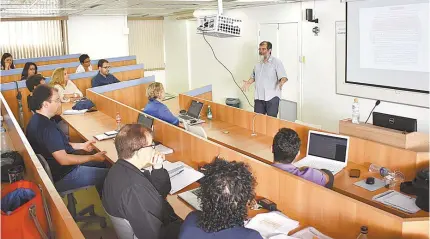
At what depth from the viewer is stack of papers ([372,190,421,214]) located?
2793 mm

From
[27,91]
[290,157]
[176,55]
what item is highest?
[176,55]

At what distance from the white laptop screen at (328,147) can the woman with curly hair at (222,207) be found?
1948mm

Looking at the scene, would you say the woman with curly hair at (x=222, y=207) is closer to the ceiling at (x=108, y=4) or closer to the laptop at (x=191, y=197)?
the laptop at (x=191, y=197)

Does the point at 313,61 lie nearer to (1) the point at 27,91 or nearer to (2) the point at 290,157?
(2) the point at 290,157

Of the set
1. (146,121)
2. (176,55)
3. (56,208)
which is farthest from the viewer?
(176,55)

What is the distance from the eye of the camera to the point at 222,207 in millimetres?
1815

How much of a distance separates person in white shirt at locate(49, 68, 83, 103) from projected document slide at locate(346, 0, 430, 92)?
4366mm

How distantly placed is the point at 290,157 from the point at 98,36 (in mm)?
9368

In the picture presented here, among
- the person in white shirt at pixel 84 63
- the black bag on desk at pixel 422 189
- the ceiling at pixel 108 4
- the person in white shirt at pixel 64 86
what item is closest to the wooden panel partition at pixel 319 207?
the black bag on desk at pixel 422 189

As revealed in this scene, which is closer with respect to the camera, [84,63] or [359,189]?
[359,189]

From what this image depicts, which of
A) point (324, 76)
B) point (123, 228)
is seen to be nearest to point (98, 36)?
point (324, 76)

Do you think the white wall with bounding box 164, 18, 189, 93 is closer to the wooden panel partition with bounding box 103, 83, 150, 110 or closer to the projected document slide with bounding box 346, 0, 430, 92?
the wooden panel partition with bounding box 103, 83, 150, 110

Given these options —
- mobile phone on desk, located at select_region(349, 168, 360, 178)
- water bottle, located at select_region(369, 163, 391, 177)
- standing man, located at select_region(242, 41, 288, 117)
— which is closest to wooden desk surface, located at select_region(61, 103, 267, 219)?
mobile phone on desk, located at select_region(349, 168, 360, 178)

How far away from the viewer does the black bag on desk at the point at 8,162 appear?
3321 mm
